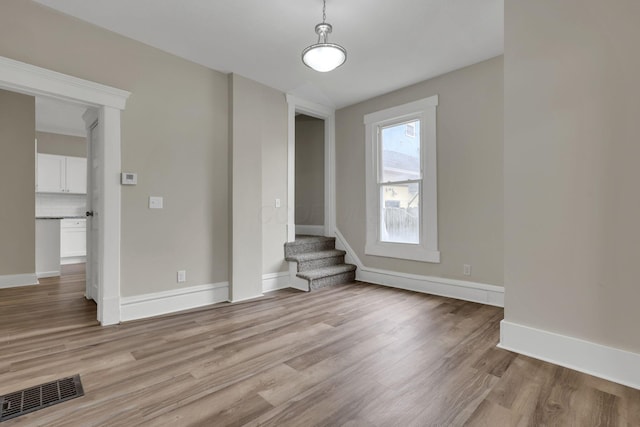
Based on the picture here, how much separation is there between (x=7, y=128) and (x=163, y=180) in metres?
3.04

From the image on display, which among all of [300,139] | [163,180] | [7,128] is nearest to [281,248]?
[163,180]

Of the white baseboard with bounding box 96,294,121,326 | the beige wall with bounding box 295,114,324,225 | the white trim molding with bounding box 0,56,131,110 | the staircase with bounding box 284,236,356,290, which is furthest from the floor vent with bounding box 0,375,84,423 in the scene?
the beige wall with bounding box 295,114,324,225

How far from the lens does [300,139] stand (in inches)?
235

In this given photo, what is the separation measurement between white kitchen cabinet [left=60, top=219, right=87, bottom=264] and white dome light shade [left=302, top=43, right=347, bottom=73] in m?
6.03

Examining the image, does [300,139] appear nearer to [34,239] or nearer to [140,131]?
[140,131]

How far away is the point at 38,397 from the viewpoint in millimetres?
1699

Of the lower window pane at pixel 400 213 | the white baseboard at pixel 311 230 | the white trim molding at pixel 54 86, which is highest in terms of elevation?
the white trim molding at pixel 54 86

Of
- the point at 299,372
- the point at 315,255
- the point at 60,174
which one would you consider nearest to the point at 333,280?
the point at 315,255

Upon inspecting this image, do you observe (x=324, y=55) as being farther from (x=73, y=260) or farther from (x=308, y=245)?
(x=73, y=260)

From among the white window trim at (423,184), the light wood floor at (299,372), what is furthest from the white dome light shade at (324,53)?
the light wood floor at (299,372)

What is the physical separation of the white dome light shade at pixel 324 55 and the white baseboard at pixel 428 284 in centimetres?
281

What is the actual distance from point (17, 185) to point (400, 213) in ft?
17.8

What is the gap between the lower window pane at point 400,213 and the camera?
409cm

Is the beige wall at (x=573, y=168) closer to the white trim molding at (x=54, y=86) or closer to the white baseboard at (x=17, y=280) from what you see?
the white trim molding at (x=54, y=86)
